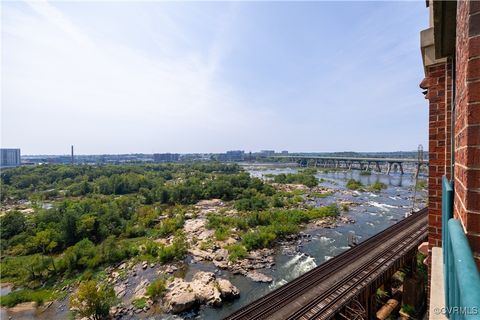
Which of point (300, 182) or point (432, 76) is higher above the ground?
point (432, 76)

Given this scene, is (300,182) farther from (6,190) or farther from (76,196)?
(6,190)

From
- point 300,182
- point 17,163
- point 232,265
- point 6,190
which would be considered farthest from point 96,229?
point 17,163

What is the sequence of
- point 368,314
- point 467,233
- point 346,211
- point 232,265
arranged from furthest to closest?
point 346,211 < point 232,265 < point 368,314 < point 467,233

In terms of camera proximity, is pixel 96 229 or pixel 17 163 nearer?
pixel 96 229

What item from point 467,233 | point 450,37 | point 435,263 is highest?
point 450,37

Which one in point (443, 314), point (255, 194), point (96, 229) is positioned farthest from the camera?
point (255, 194)

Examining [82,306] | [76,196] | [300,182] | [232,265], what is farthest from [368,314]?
[76,196]

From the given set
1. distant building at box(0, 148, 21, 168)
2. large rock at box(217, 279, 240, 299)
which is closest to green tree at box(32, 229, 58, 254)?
large rock at box(217, 279, 240, 299)
